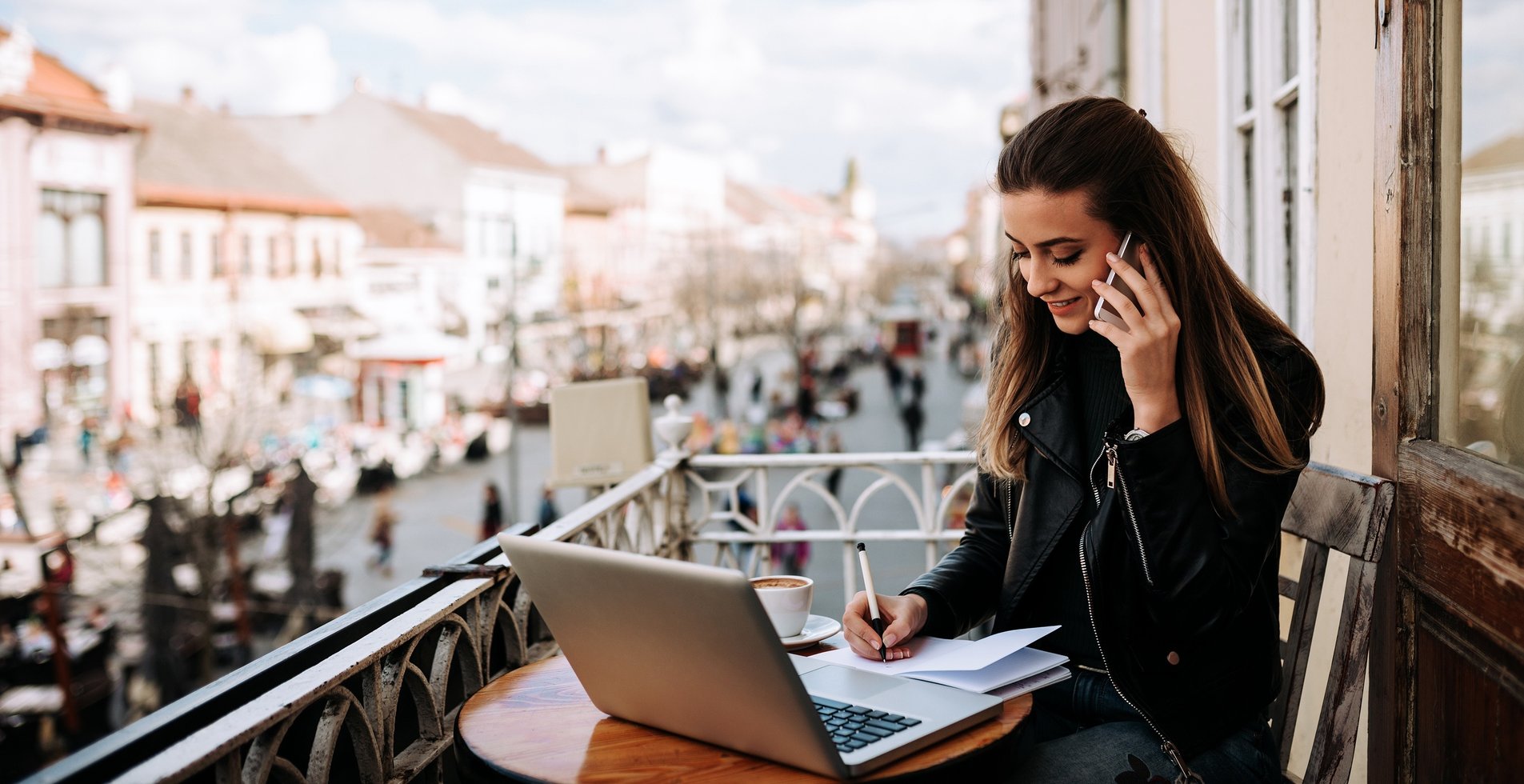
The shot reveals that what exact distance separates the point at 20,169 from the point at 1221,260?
3688 centimetres

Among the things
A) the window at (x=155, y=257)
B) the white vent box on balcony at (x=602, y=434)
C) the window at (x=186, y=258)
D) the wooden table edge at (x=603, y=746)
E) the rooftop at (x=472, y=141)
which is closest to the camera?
the wooden table edge at (x=603, y=746)

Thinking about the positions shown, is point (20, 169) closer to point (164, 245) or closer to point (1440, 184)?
point (164, 245)

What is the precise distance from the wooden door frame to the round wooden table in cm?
69

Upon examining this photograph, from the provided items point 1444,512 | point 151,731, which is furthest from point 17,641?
point 1444,512

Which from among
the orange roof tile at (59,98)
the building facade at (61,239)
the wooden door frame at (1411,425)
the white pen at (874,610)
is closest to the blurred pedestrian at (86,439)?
the building facade at (61,239)

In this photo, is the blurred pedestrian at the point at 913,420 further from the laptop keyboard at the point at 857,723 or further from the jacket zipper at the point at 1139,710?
the laptop keyboard at the point at 857,723

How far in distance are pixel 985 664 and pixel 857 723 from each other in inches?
10.4

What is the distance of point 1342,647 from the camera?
2104mm

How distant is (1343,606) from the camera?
2.14m

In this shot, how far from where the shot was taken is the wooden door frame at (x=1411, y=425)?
1.80 m

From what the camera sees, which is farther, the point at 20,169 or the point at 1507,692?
the point at 20,169

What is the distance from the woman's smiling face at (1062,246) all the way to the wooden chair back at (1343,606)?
56 cm

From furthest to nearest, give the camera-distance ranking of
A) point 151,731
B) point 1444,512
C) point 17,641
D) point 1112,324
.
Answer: point 17,641
point 1112,324
point 1444,512
point 151,731

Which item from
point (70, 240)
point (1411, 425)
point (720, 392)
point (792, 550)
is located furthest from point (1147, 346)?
point (720, 392)
